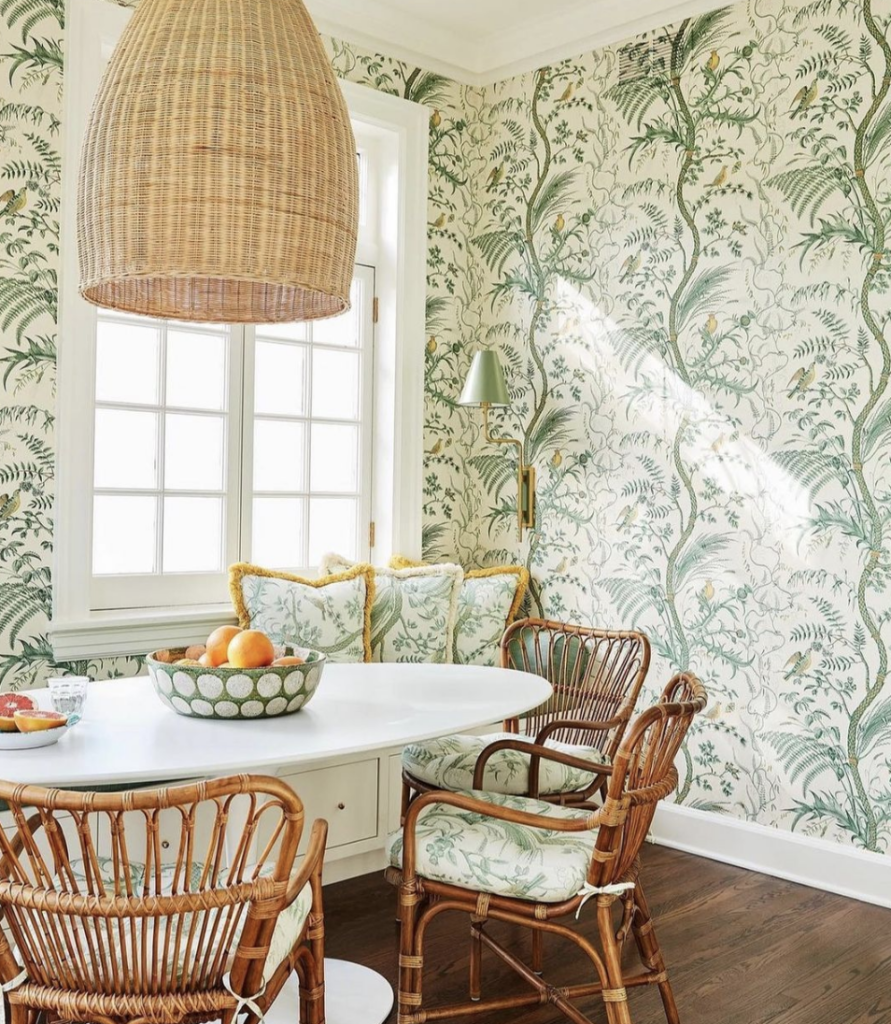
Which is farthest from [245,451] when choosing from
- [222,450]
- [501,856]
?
[501,856]

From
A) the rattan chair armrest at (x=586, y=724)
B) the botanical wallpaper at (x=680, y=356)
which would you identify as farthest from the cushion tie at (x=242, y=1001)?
the botanical wallpaper at (x=680, y=356)

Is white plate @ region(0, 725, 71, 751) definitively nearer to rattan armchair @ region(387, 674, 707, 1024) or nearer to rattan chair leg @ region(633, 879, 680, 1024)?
rattan armchair @ region(387, 674, 707, 1024)

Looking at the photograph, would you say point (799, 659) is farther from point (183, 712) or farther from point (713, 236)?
point (183, 712)

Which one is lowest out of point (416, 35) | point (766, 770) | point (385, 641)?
point (766, 770)

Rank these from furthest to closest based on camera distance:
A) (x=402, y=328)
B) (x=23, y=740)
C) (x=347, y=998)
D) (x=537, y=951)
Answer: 1. (x=402, y=328)
2. (x=537, y=951)
3. (x=347, y=998)
4. (x=23, y=740)

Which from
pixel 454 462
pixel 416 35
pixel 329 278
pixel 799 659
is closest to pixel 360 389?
pixel 454 462

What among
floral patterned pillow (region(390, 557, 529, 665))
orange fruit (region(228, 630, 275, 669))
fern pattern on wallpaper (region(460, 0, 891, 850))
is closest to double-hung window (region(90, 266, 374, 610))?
floral patterned pillow (region(390, 557, 529, 665))

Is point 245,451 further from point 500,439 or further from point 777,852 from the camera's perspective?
point 777,852

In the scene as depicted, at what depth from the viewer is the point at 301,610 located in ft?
11.2

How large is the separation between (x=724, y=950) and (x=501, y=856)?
Result: 3.38 ft

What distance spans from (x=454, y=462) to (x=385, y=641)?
0.95 m

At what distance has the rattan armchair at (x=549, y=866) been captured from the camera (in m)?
2.06

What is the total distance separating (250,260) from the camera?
182 centimetres

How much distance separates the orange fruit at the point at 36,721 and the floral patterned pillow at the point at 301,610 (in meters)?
1.37
